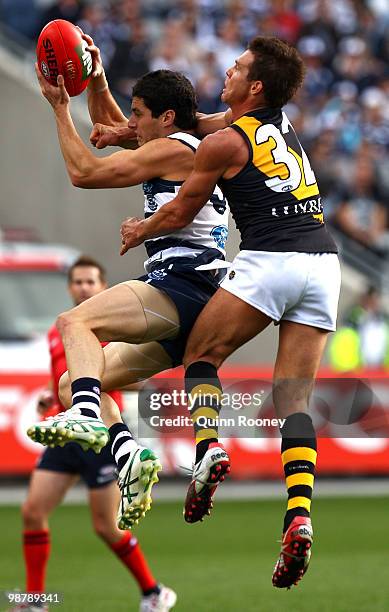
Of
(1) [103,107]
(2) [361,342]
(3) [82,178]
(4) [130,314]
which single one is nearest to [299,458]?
(4) [130,314]

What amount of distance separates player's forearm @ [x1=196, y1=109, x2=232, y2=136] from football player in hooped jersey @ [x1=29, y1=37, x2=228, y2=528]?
0.06ft

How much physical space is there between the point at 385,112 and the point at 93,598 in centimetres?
1058

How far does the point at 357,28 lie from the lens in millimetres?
20641

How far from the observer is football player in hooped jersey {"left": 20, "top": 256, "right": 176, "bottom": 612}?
9727mm

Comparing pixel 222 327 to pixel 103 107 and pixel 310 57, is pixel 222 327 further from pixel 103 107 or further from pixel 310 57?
pixel 310 57

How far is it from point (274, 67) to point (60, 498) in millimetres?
3858

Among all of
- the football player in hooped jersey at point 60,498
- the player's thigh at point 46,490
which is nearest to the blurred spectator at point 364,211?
the football player in hooped jersey at point 60,498

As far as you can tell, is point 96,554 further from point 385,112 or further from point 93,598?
point 385,112

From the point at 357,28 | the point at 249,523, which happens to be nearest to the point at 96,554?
the point at 249,523

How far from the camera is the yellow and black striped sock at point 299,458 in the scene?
24.6ft

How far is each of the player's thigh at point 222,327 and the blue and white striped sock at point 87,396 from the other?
618 millimetres

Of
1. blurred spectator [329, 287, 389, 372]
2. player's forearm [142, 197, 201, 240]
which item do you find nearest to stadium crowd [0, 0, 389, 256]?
blurred spectator [329, 287, 389, 372]

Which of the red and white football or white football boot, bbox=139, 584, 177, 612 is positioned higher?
the red and white football

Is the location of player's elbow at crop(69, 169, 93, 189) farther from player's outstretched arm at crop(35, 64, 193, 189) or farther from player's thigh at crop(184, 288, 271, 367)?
player's thigh at crop(184, 288, 271, 367)
